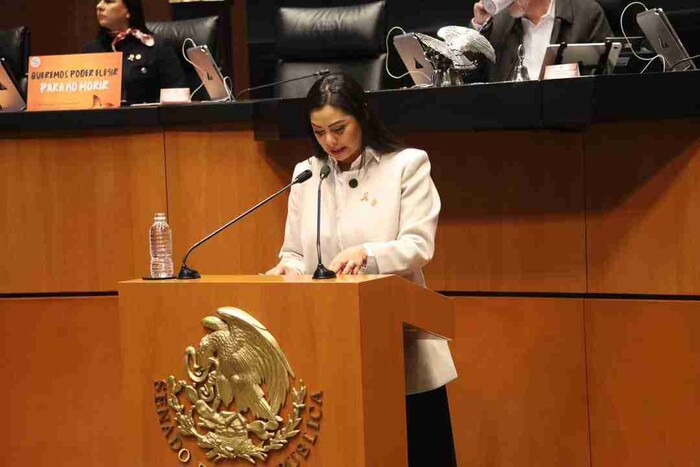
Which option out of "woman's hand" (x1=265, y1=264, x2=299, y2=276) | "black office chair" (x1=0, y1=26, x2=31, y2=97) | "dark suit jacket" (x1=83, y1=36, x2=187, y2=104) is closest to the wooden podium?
"woman's hand" (x1=265, y1=264, x2=299, y2=276)

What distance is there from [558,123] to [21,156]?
1752 millimetres

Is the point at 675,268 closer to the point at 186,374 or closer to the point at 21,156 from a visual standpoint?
the point at 186,374

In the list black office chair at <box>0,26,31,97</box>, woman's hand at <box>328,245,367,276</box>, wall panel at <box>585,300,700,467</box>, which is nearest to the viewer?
woman's hand at <box>328,245,367,276</box>

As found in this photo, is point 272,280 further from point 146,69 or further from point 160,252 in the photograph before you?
point 146,69

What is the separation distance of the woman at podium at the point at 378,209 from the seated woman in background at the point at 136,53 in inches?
89.8

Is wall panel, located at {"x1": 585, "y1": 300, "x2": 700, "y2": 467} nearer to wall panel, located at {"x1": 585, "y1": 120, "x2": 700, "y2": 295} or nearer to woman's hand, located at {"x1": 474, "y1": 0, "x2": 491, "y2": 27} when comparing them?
wall panel, located at {"x1": 585, "y1": 120, "x2": 700, "y2": 295}

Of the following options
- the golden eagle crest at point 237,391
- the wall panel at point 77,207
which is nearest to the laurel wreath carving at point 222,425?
the golden eagle crest at point 237,391

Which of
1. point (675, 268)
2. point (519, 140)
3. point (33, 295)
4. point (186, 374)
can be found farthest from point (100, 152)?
point (675, 268)

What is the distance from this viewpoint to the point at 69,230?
359 cm

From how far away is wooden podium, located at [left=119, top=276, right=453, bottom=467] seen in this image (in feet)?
6.64

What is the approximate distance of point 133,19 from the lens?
475cm

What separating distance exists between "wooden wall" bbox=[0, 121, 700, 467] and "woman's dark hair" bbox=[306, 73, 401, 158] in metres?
0.84

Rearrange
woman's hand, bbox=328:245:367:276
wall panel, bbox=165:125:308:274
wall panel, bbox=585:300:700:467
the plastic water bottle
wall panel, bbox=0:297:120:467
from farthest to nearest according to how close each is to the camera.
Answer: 1. wall panel, bbox=0:297:120:467
2. wall panel, bbox=165:125:308:274
3. wall panel, bbox=585:300:700:467
4. the plastic water bottle
5. woman's hand, bbox=328:245:367:276

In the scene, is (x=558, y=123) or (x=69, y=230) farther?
(x=69, y=230)
